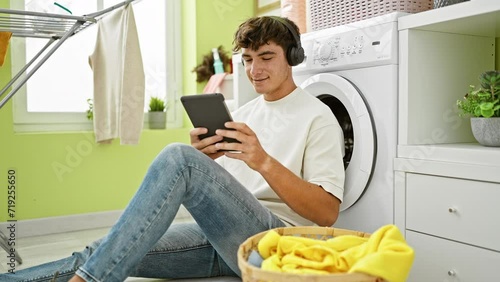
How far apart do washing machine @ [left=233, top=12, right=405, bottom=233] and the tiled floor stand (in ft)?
3.87

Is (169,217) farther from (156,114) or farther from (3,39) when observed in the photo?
(156,114)

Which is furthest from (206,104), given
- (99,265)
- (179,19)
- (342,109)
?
(179,19)

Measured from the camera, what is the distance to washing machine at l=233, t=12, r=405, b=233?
141 cm

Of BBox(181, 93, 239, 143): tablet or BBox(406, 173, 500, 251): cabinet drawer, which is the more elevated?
BBox(181, 93, 239, 143): tablet

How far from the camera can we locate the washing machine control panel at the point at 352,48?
55.3 inches

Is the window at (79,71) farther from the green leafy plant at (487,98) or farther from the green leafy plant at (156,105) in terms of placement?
the green leafy plant at (487,98)

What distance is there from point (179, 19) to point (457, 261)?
222 centimetres

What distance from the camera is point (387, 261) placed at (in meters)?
0.75

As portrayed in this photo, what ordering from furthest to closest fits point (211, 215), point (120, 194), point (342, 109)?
point (120, 194)
point (342, 109)
point (211, 215)

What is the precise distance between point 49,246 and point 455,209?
1.69 m

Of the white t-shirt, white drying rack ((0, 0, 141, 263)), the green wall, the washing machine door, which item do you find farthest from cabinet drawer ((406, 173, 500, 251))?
the green wall

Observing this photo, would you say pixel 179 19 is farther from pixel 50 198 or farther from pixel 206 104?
pixel 206 104

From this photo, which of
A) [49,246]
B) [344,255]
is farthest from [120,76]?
[344,255]

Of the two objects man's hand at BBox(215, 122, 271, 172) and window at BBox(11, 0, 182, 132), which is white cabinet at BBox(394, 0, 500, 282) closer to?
man's hand at BBox(215, 122, 271, 172)
